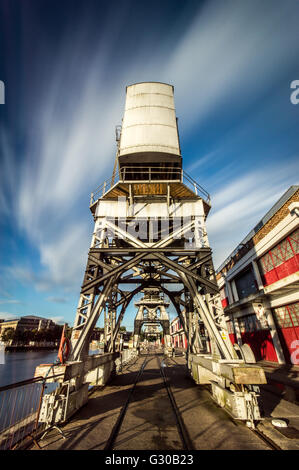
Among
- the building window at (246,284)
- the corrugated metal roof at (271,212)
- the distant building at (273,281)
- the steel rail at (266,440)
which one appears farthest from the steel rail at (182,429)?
the building window at (246,284)

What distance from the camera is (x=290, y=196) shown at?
11.4 m

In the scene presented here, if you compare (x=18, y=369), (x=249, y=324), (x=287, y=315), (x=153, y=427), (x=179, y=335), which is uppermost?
(x=287, y=315)

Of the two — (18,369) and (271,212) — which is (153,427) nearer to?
(271,212)

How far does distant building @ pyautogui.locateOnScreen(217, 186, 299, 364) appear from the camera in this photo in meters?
11.6

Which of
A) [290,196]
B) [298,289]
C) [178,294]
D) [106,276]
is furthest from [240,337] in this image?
[106,276]

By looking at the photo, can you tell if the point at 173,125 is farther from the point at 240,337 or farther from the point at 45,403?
the point at 240,337

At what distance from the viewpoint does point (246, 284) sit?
17.9 metres

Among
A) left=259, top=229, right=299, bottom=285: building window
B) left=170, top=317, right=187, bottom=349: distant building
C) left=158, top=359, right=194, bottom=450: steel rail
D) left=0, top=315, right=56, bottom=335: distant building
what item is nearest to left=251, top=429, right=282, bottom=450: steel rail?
left=158, top=359, right=194, bottom=450: steel rail

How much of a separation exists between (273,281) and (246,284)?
4.54m

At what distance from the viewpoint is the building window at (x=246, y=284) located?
54.9ft

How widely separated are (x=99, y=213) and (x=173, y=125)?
656 centimetres

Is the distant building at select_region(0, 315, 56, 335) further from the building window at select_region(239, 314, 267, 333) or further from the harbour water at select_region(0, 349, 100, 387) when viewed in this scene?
the building window at select_region(239, 314, 267, 333)

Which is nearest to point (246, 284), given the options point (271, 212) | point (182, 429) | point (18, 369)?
point (271, 212)
